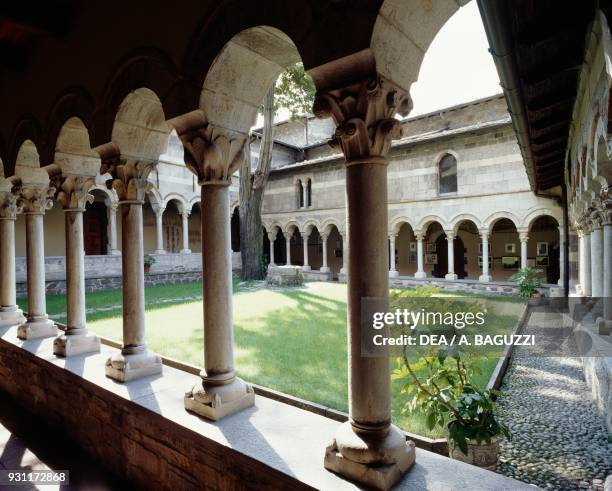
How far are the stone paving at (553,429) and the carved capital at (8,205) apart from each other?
587 cm

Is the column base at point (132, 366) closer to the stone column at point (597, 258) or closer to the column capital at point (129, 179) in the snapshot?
the column capital at point (129, 179)

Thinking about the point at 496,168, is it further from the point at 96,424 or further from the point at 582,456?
the point at 96,424

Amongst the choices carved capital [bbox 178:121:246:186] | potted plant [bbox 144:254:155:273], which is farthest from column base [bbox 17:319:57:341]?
potted plant [bbox 144:254:155:273]

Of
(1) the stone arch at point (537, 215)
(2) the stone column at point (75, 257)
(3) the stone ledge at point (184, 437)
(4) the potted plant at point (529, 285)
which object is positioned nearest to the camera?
(3) the stone ledge at point (184, 437)

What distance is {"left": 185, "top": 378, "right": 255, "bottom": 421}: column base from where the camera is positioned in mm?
2370

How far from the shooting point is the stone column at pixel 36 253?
4402mm

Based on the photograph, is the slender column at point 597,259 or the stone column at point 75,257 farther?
the slender column at point 597,259

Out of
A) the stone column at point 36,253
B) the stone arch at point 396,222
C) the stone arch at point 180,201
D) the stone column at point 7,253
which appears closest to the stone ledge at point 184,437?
the stone column at point 36,253

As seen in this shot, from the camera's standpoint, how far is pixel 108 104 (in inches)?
121

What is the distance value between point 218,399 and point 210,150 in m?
1.51

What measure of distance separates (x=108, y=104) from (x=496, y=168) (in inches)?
493

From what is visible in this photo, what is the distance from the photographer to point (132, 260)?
10.5ft

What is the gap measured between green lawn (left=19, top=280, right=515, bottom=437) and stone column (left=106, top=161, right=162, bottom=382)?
5.78 ft

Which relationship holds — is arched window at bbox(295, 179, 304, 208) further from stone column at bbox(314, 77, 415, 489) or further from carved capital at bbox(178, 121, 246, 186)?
stone column at bbox(314, 77, 415, 489)
